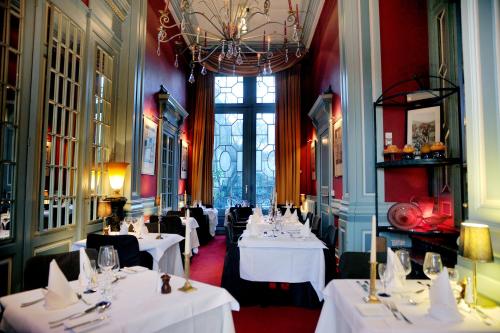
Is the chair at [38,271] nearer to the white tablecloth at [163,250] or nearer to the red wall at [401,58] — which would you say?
the white tablecloth at [163,250]

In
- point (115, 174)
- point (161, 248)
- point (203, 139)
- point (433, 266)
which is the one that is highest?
point (203, 139)

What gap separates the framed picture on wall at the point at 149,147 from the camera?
222 inches

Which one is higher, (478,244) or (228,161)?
(228,161)

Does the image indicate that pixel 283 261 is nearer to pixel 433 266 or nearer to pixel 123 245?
pixel 123 245

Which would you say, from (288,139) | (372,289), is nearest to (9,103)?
(372,289)

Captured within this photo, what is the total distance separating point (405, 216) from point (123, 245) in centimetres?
312

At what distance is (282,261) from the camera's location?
11.6 feet

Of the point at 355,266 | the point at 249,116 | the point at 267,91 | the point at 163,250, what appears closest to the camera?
the point at 355,266

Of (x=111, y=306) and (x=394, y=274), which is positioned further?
(x=394, y=274)

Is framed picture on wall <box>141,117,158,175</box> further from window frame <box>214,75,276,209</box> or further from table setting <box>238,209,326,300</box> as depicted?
window frame <box>214,75,276,209</box>

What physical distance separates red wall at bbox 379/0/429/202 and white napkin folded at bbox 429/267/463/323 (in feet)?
9.77

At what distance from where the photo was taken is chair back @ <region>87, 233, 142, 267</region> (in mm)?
3045

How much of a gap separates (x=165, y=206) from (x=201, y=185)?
200 centimetres

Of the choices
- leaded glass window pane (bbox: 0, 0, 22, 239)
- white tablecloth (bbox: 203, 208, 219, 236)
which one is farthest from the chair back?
white tablecloth (bbox: 203, 208, 219, 236)
